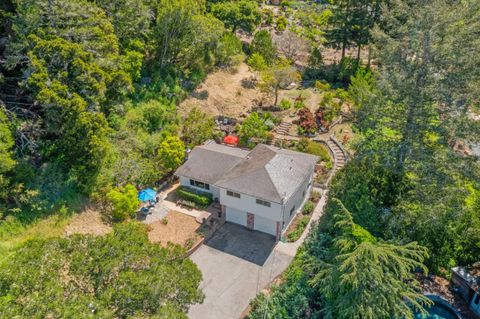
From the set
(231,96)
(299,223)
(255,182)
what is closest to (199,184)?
(255,182)

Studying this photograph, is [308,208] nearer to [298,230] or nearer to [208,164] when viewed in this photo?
[298,230]

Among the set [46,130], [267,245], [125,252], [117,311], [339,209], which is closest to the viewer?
[117,311]

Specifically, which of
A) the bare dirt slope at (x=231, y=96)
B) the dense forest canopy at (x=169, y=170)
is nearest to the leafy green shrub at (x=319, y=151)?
the bare dirt slope at (x=231, y=96)

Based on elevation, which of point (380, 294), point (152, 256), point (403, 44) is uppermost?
point (403, 44)

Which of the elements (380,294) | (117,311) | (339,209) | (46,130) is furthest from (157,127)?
(380,294)

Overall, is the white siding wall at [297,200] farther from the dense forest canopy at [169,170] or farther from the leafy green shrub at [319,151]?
the leafy green shrub at [319,151]

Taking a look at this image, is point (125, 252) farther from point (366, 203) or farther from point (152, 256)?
point (366, 203)
